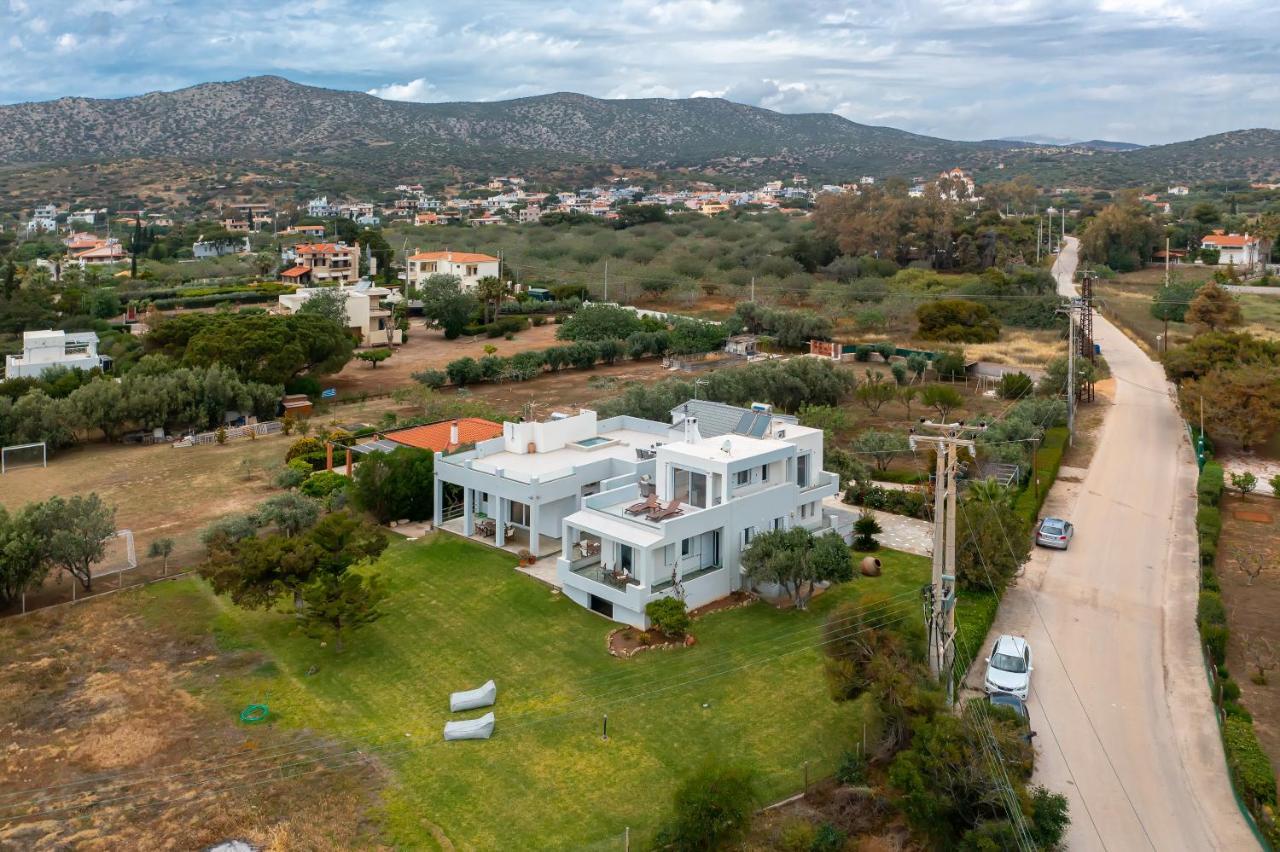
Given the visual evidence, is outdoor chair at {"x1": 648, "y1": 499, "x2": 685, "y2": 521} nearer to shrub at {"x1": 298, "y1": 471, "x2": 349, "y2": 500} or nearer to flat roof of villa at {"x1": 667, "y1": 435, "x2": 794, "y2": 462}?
flat roof of villa at {"x1": 667, "y1": 435, "x2": 794, "y2": 462}

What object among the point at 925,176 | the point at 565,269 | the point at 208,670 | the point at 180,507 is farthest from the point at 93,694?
the point at 925,176

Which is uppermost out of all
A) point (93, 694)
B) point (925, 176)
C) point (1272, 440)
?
point (925, 176)

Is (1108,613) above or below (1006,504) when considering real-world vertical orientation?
below

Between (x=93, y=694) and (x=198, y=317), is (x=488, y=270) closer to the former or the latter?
(x=198, y=317)

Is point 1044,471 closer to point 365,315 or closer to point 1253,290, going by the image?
point 365,315

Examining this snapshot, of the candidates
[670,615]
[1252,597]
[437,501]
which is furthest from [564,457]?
[1252,597]

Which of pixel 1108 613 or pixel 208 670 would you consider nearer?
pixel 208 670

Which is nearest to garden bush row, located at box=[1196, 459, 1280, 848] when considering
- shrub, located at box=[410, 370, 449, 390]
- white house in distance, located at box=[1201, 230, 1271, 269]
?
shrub, located at box=[410, 370, 449, 390]
